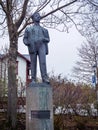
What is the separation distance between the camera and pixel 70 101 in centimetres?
2706

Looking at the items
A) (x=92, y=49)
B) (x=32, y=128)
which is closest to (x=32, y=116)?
(x=32, y=128)

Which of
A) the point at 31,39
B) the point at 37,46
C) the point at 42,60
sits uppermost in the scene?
the point at 31,39

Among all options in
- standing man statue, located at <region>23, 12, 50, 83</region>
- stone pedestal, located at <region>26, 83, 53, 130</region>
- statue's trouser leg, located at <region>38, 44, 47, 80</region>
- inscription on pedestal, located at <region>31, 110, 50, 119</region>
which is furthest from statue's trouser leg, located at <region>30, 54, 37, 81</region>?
inscription on pedestal, located at <region>31, 110, 50, 119</region>

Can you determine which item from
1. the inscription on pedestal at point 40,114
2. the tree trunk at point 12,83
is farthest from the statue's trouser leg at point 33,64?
the tree trunk at point 12,83

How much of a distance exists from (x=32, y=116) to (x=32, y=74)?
1462 mm

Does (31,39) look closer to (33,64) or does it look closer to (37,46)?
(37,46)

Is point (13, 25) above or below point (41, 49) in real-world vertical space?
above

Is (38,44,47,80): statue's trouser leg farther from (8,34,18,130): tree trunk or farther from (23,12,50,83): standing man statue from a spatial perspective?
(8,34,18,130): tree trunk

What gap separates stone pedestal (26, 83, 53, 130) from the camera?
1395 cm

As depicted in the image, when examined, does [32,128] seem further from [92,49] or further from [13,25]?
[92,49]

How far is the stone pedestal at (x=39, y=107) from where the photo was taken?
549 inches

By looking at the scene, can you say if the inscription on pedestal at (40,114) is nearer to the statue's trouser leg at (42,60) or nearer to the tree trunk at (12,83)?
the statue's trouser leg at (42,60)

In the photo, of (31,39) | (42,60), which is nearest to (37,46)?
(31,39)

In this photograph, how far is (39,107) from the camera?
550 inches
